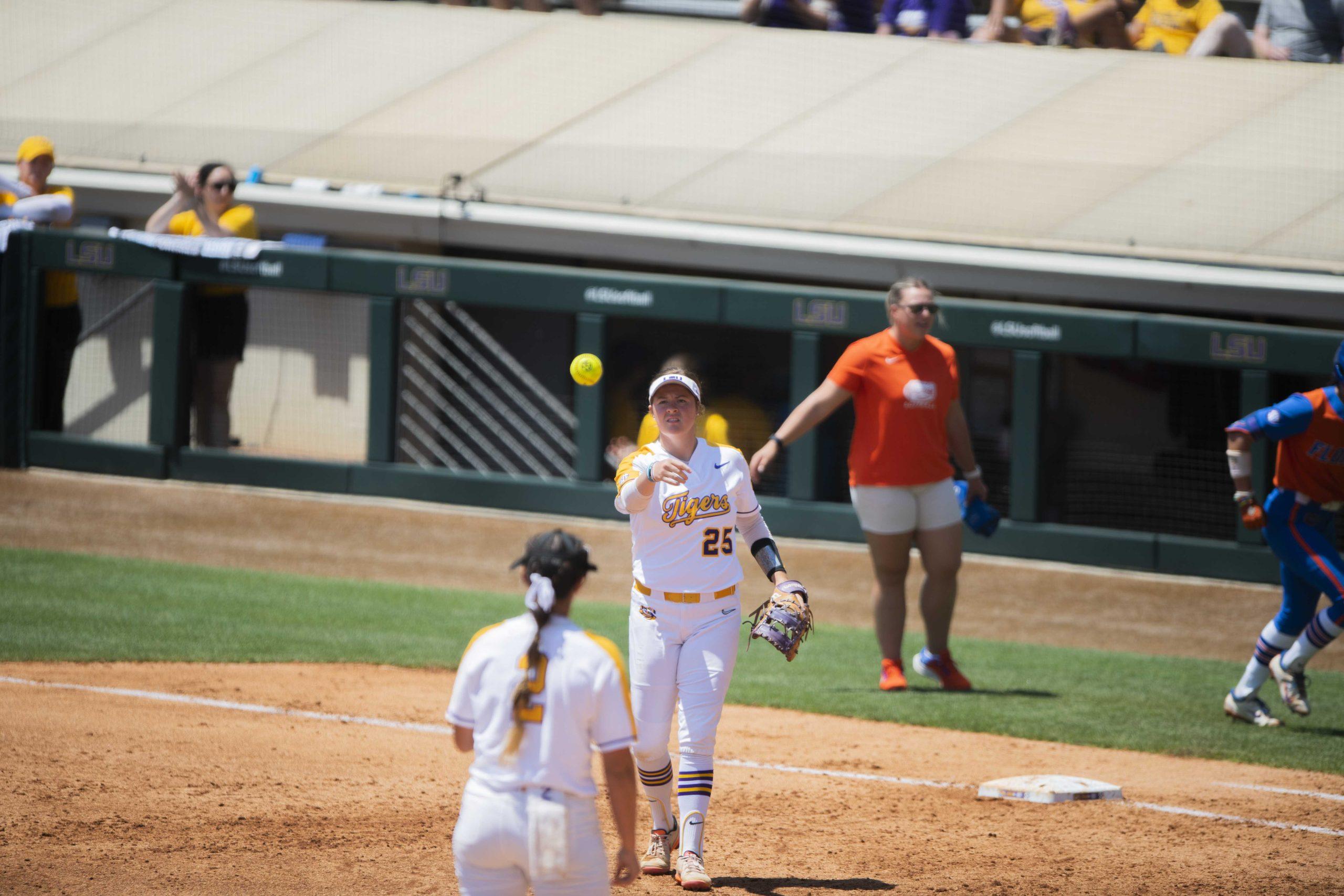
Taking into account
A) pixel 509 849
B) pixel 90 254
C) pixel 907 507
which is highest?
pixel 90 254

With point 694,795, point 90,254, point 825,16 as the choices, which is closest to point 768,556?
point 694,795

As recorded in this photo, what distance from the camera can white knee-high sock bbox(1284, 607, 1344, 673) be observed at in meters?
7.65

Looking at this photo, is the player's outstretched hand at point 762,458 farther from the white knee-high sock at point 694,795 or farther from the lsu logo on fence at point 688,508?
the white knee-high sock at point 694,795

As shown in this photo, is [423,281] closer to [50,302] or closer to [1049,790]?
[50,302]

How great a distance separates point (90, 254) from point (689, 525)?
28.8 ft

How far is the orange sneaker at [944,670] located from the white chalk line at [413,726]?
1.87 metres

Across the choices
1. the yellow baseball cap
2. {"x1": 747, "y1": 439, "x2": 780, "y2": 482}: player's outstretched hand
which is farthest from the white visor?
the yellow baseball cap

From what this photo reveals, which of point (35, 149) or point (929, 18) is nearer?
point (35, 149)

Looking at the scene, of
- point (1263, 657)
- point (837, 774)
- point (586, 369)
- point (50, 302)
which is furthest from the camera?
point (50, 302)

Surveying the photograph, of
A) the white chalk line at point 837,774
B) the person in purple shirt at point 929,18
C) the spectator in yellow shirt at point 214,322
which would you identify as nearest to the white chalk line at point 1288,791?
the white chalk line at point 837,774

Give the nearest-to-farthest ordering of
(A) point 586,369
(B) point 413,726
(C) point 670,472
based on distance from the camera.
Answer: (C) point 670,472, (A) point 586,369, (B) point 413,726

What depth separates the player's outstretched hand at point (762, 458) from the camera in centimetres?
702

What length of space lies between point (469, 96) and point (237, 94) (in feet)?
8.28

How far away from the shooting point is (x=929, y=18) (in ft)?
51.8
